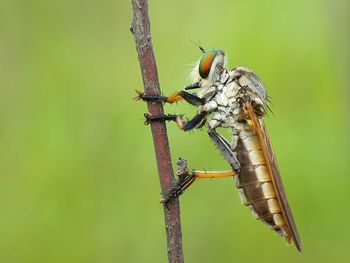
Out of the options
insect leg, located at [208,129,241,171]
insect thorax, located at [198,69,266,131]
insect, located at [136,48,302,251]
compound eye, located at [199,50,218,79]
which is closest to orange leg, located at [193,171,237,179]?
insect, located at [136,48,302,251]

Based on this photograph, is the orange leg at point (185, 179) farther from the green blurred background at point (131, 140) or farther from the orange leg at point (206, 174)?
the green blurred background at point (131, 140)

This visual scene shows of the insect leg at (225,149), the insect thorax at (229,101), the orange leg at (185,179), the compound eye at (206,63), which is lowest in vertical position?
the orange leg at (185,179)

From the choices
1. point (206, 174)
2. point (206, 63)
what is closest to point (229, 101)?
point (206, 63)

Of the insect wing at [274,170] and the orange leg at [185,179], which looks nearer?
the orange leg at [185,179]

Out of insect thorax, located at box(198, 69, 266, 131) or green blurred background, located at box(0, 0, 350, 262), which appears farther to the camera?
green blurred background, located at box(0, 0, 350, 262)

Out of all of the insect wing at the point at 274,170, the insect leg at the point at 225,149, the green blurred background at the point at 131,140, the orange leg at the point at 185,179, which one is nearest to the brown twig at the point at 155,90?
the orange leg at the point at 185,179

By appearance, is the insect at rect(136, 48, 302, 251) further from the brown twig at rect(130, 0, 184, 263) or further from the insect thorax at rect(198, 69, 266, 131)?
the brown twig at rect(130, 0, 184, 263)
